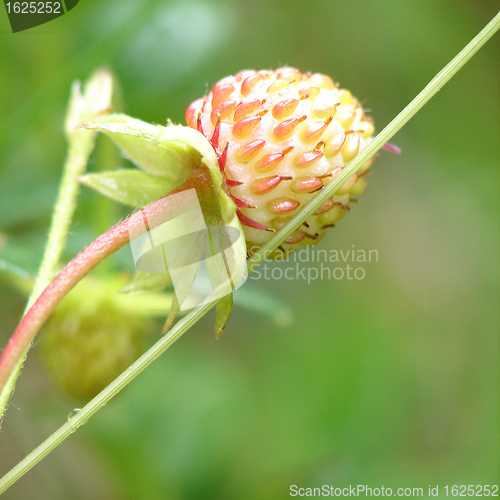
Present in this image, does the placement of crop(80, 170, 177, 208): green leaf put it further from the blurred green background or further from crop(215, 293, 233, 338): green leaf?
the blurred green background

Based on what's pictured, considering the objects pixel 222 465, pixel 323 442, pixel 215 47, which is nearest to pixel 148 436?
pixel 222 465

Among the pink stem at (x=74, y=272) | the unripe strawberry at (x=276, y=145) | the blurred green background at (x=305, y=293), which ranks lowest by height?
the blurred green background at (x=305, y=293)

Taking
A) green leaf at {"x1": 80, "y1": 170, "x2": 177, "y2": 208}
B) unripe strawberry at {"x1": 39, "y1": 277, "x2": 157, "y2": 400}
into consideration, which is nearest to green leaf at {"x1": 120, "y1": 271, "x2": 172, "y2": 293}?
green leaf at {"x1": 80, "y1": 170, "x2": 177, "y2": 208}

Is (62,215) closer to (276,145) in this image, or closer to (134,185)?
(134,185)

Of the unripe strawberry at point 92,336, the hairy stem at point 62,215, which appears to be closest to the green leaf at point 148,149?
the hairy stem at point 62,215

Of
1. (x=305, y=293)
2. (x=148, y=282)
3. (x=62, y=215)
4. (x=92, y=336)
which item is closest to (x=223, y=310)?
(x=148, y=282)

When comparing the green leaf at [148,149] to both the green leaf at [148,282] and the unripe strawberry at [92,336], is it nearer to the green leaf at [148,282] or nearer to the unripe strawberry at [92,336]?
the green leaf at [148,282]
